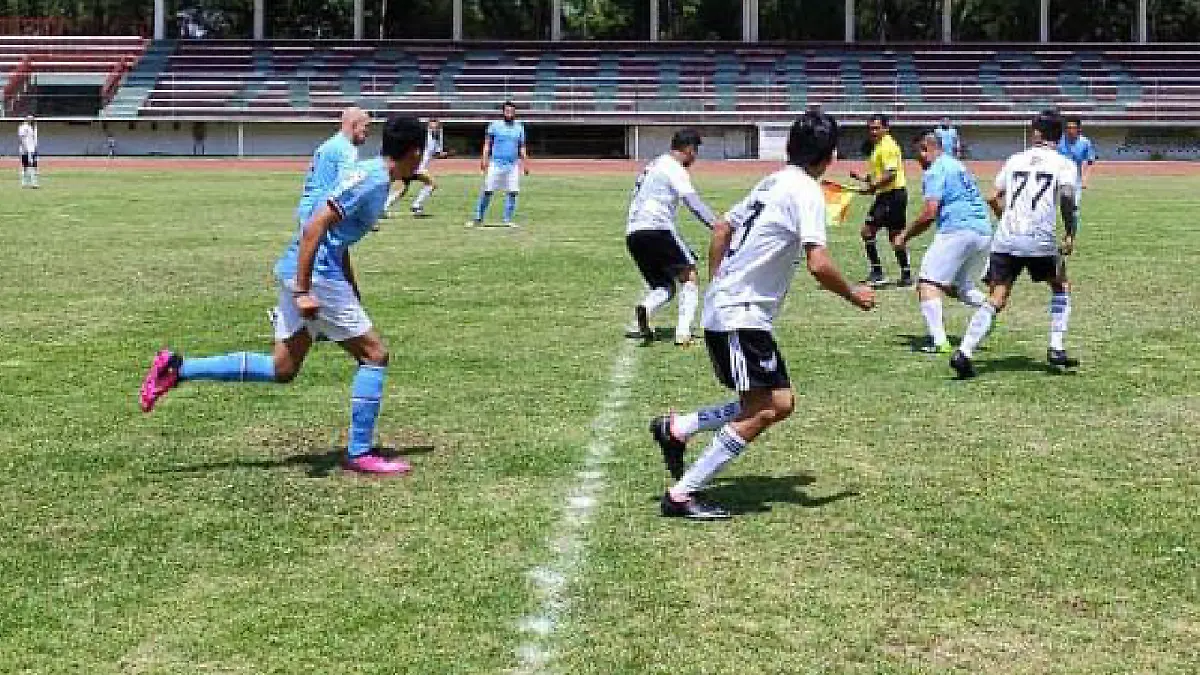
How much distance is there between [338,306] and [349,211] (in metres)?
0.54

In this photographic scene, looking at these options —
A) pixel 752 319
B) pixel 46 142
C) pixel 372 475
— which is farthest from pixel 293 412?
pixel 46 142

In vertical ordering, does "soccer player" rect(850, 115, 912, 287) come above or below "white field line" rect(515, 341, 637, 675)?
above

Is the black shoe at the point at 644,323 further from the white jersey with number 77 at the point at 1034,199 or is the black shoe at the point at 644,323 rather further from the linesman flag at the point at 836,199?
the white jersey with number 77 at the point at 1034,199

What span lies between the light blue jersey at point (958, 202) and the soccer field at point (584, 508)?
1119 millimetres

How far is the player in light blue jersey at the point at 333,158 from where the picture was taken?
28.1 ft

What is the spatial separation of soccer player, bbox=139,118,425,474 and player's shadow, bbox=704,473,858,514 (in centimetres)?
175

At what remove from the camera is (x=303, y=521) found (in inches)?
270

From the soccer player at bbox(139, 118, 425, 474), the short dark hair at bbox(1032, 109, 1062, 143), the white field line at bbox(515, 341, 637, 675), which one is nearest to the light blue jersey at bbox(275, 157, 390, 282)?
the soccer player at bbox(139, 118, 425, 474)

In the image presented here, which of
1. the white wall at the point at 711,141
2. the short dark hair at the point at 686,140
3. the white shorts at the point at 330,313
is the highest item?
the white wall at the point at 711,141

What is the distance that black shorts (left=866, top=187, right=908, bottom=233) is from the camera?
17047mm

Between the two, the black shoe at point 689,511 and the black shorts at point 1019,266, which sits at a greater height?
the black shorts at point 1019,266

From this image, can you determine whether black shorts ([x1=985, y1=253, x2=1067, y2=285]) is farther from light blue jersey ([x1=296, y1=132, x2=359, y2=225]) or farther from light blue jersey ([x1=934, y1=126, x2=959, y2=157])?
light blue jersey ([x1=296, y1=132, x2=359, y2=225])

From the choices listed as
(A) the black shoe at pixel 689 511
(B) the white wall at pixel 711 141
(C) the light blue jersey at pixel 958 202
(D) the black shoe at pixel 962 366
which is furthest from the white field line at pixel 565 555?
(B) the white wall at pixel 711 141

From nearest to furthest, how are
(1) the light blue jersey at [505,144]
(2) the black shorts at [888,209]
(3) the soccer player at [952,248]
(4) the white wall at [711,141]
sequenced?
(3) the soccer player at [952,248]
(2) the black shorts at [888,209]
(1) the light blue jersey at [505,144]
(4) the white wall at [711,141]
